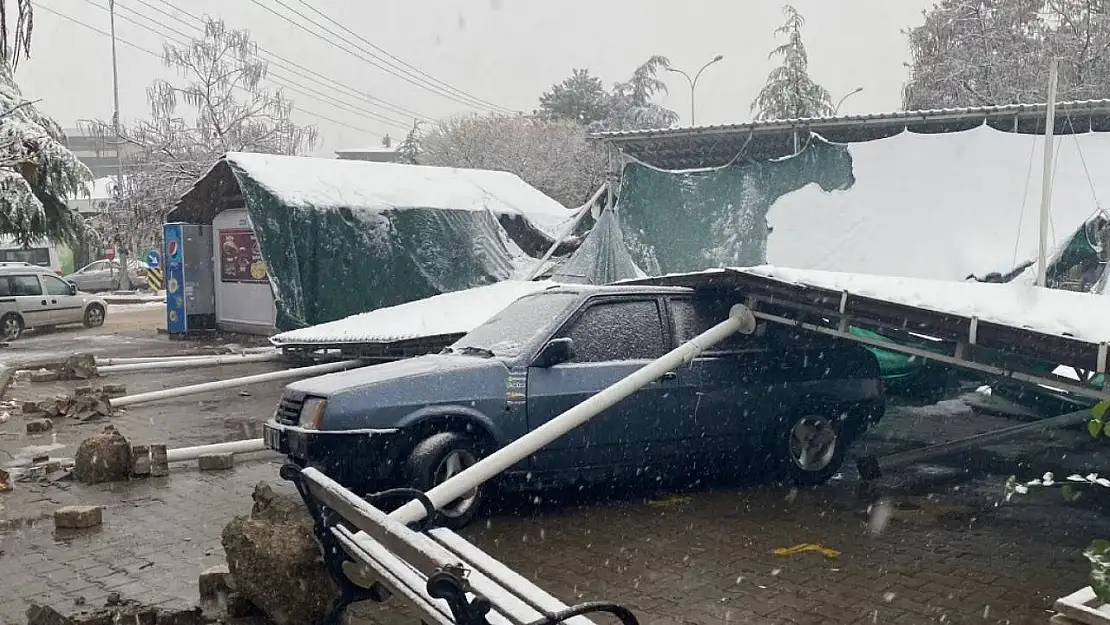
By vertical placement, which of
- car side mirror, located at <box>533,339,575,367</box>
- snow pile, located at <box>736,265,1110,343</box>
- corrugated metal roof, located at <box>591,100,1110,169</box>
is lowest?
car side mirror, located at <box>533,339,575,367</box>

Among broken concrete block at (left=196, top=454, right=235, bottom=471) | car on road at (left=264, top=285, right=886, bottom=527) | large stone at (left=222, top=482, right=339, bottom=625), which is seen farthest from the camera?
broken concrete block at (left=196, top=454, right=235, bottom=471)

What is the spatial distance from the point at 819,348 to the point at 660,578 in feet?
9.79

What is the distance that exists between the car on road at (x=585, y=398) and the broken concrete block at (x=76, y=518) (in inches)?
51.9

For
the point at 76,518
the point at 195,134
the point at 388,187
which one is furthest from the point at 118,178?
the point at 76,518

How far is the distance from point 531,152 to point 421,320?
31422 mm

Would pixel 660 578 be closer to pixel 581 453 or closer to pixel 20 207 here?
pixel 581 453

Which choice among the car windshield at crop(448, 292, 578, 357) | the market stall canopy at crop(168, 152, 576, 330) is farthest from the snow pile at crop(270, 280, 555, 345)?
the car windshield at crop(448, 292, 578, 357)

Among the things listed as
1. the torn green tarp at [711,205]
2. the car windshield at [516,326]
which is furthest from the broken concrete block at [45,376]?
the car windshield at [516,326]

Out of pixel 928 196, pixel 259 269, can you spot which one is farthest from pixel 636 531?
pixel 259 269

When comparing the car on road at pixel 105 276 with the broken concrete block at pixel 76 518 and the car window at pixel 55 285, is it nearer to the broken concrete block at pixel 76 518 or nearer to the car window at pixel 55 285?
the car window at pixel 55 285

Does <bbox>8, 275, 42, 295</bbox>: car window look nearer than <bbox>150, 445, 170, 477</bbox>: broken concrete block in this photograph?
No

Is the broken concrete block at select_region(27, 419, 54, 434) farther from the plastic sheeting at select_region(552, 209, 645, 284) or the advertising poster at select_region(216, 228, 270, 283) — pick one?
the advertising poster at select_region(216, 228, 270, 283)

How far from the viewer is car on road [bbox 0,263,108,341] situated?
21109mm

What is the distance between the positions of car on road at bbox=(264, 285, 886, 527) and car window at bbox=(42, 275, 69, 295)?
1850cm
